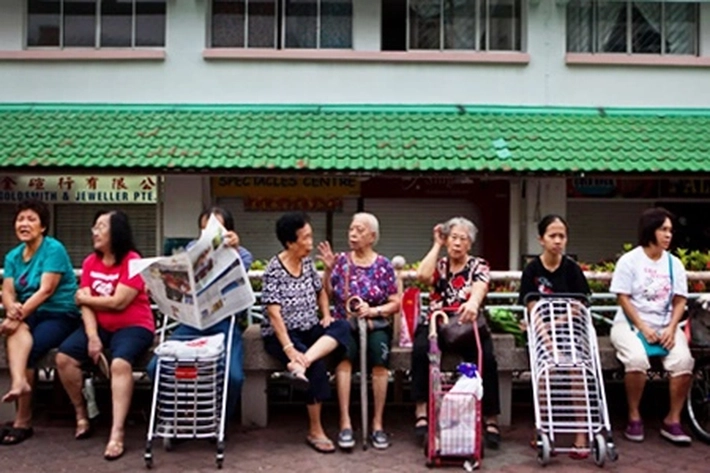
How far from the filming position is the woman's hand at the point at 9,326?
520 cm

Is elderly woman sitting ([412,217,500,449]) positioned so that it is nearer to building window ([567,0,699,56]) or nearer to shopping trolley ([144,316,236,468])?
shopping trolley ([144,316,236,468])

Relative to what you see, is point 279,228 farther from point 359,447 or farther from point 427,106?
point 427,106

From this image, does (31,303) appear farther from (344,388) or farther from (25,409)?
(344,388)

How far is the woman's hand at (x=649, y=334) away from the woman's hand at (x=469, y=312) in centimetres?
128

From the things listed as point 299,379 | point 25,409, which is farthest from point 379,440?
point 25,409

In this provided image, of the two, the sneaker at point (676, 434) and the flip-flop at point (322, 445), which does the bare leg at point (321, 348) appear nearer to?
the flip-flop at point (322, 445)

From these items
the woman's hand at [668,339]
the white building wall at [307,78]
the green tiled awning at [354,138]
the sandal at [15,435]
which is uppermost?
the white building wall at [307,78]

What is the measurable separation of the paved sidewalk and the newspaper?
0.94 metres

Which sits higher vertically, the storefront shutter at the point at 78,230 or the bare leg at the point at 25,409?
the storefront shutter at the point at 78,230

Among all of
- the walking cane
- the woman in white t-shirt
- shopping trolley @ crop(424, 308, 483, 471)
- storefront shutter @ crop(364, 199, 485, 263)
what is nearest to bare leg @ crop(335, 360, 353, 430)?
the walking cane

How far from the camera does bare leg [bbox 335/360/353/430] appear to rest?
5113 mm

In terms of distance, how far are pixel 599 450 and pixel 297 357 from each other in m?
2.14

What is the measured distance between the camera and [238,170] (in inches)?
361

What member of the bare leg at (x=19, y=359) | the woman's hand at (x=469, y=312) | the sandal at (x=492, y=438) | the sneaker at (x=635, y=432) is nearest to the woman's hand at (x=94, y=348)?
the bare leg at (x=19, y=359)
